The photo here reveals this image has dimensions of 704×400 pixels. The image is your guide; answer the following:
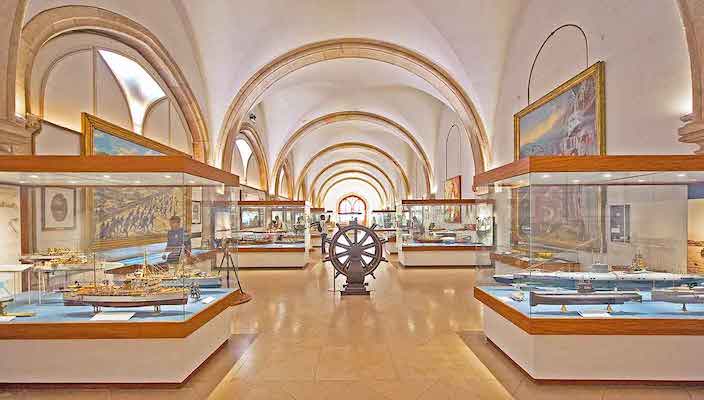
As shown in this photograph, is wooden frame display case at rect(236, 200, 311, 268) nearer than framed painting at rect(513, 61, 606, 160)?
No

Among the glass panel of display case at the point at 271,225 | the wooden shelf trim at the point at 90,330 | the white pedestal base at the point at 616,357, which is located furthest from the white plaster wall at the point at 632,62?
the glass panel of display case at the point at 271,225

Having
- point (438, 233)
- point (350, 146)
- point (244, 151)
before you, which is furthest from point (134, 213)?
point (350, 146)

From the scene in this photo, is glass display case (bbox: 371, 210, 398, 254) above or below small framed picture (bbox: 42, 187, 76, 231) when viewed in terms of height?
below

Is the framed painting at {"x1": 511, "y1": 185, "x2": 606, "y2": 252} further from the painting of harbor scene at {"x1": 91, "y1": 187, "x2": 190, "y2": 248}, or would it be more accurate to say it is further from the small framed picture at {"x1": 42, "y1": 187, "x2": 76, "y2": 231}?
the small framed picture at {"x1": 42, "y1": 187, "x2": 76, "y2": 231}

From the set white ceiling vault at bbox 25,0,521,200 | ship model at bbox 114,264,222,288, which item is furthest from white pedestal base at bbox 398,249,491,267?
ship model at bbox 114,264,222,288

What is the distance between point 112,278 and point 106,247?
540 millimetres

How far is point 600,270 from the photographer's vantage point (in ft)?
15.9

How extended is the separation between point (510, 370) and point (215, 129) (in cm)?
1041

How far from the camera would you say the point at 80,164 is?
13.6ft

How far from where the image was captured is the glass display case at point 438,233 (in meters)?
12.8

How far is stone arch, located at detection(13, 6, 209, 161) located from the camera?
5723 mm

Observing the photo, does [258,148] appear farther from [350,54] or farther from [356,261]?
[356,261]

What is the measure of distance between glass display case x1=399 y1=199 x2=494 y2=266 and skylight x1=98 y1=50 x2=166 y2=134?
8.21m

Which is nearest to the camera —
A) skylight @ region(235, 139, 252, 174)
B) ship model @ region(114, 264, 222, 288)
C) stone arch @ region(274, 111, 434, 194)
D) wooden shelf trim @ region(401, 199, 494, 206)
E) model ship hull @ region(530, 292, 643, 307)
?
model ship hull @ region(530, 292, 643, 307)
